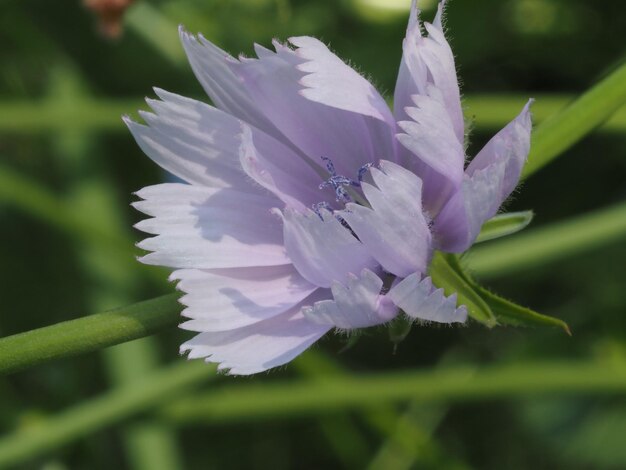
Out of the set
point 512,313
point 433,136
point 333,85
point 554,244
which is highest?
point 333,85

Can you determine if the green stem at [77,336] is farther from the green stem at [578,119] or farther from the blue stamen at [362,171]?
the green stem at [578,119]

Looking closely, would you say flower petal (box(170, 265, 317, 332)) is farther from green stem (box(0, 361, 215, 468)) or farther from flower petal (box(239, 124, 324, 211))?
green stem (box(0, 361, 215, 468))

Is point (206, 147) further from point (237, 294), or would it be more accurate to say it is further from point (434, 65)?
point (434, 65)

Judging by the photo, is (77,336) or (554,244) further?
(554,244)

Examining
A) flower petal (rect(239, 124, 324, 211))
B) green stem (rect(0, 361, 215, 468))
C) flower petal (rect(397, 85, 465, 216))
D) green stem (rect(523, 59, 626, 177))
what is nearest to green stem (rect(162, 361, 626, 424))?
green stem (rect(0, 361, 215, 468))

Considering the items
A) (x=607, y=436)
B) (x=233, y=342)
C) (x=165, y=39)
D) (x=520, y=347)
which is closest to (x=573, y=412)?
(x=607, y=436)

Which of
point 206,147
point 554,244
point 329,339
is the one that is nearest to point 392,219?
point 206,147
